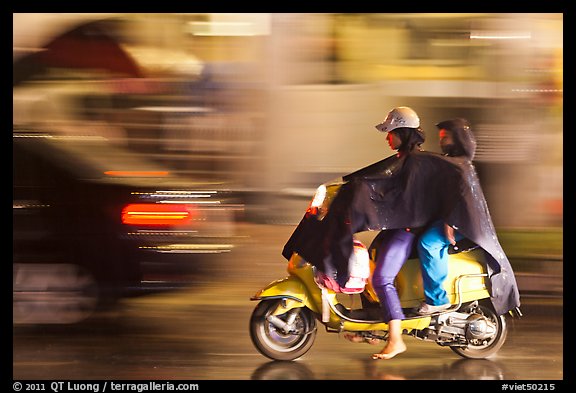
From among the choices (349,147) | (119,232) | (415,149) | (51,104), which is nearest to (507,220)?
(349,147)

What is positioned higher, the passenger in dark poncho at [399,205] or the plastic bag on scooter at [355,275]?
the passenger in dark poncho at [399,205]

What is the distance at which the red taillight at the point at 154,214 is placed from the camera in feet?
23.8

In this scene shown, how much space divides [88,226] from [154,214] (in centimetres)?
58

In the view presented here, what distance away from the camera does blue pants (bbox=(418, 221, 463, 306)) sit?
6.05m

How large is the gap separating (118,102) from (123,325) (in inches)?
83.2

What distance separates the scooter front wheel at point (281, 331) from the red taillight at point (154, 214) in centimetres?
163

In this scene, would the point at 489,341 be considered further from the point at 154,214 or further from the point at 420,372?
the point at 154,214

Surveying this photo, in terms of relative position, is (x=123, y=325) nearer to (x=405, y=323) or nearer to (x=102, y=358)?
(x=102, y=358)

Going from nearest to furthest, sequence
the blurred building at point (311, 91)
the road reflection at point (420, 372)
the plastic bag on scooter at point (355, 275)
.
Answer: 1. the plastic bag on scooter at point (355, 275)
2. the road reflection at point (420, 372)
3. the blurred building at point (311, 91)

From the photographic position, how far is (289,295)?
19.8 feet

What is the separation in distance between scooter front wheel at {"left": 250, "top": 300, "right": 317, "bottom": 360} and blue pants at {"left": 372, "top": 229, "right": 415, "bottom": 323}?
542mm

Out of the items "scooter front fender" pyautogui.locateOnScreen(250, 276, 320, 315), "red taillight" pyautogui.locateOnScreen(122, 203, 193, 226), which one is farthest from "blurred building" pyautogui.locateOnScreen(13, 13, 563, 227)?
"scooter front fender" pyautogui.locateOnScreen(250, 276, 320, 315)

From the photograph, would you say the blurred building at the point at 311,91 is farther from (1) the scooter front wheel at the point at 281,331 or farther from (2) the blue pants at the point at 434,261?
(1) the scooter front wheel at the point at 281,331

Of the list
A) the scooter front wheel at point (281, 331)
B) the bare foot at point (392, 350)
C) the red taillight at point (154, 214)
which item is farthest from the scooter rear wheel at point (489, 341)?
the red taillight at point (154, 214)
